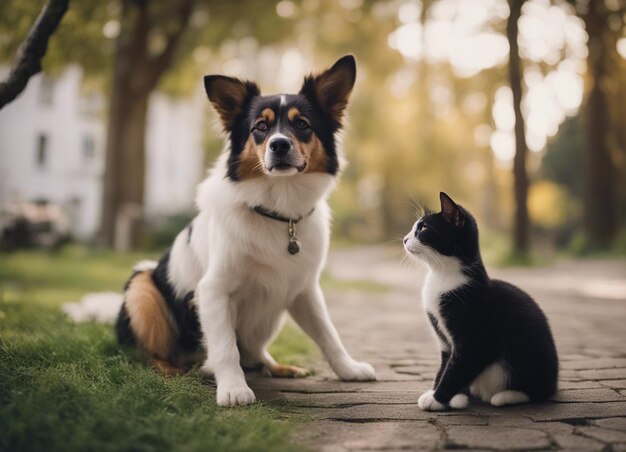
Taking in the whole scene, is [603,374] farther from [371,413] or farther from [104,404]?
[104,404]

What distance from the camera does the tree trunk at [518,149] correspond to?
1311 centimetres

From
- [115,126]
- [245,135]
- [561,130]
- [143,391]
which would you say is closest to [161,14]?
[115,126]

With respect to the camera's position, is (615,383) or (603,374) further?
(603,374)

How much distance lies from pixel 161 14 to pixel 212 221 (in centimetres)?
1138

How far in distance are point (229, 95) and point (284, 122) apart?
0.48m

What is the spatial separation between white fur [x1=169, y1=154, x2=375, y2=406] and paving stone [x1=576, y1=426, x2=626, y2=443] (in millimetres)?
1438

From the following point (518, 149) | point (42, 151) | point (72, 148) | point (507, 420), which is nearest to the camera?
point (507, 420)

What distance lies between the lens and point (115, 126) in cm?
1458

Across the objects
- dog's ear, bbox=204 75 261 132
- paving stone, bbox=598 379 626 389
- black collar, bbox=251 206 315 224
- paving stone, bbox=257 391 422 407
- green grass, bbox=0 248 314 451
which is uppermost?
dog's ear, bbox=204 75 261 132

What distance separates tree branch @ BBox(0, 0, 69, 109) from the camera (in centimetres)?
389

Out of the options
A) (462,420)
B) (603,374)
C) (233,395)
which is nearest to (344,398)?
(233,395)

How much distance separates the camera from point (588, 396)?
3.29m

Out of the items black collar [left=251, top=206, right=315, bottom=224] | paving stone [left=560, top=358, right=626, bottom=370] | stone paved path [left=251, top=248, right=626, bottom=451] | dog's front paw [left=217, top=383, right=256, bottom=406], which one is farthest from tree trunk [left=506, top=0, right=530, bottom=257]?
dog's front paw [left=217, top=383, right=256, bottom=406]

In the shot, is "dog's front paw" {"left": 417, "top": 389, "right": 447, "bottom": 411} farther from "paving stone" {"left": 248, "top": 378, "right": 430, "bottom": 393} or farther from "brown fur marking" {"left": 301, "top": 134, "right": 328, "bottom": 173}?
"brown fur marking" {"left": 301, "top": 134, "right": 328, "bottom": 173}
